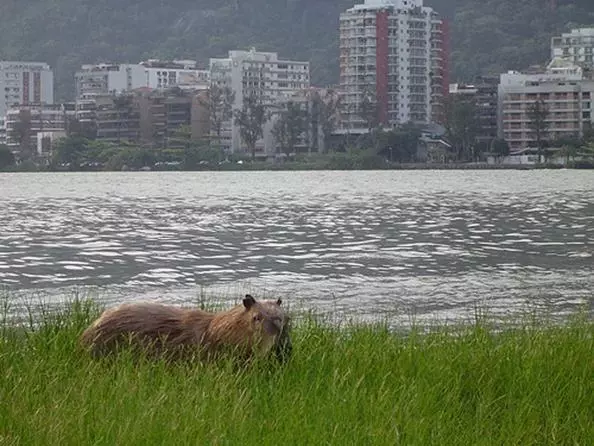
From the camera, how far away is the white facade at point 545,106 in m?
112

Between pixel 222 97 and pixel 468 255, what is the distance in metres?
103

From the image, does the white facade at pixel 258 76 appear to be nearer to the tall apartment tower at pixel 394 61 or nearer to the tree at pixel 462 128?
the tall apartment tower at pixel 394 61

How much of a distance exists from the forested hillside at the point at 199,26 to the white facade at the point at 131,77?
1990cm

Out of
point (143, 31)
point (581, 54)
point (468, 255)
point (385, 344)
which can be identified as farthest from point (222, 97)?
point (385, 344)

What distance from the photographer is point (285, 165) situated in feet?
346

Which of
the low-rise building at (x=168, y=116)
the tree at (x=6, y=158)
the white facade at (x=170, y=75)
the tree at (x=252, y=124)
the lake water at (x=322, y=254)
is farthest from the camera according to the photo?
the white facade at (x=170, y=75)

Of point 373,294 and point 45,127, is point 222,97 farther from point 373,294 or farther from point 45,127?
point 373,294

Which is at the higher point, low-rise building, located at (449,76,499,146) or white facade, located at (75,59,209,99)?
white facade, located at (75,59,209,99)

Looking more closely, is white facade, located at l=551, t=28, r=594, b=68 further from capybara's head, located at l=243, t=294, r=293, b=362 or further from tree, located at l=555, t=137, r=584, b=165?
capybara's head, located at l=243, t=294, r=293, b=362

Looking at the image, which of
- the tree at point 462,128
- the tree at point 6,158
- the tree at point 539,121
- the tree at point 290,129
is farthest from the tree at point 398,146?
the tree at point 6,158

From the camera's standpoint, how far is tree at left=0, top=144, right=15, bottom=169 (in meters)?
106

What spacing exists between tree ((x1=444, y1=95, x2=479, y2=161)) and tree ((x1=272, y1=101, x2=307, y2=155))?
11650 millimetres

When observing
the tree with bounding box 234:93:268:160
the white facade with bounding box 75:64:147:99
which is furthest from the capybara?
the white facade with bounding box 75:64:147:99

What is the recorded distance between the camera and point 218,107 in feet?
386
